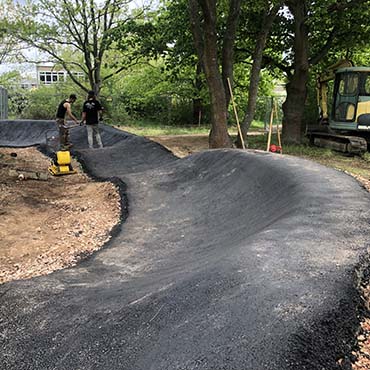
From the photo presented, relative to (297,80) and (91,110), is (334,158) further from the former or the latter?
(91,110)

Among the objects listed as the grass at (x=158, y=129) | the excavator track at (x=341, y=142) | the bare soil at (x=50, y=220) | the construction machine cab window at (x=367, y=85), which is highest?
the construction machine cab window at (x=367, y=85)

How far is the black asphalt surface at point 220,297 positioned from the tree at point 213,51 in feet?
17.4

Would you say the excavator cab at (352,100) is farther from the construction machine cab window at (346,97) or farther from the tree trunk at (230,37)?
the tree trunk at (230,37)

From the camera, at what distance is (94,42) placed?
22.6m

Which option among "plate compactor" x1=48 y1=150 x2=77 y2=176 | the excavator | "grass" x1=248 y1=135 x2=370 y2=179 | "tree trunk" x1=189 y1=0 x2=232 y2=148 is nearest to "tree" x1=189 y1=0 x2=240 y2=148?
"tree trunk" x1=189 y1=0 x2=232 y2=148

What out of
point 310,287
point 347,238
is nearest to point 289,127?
point 347,238

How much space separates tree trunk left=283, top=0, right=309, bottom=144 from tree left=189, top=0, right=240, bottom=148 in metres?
3.02

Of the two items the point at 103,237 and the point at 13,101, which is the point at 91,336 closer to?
the point at 103,237

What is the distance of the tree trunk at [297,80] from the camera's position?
1276 cm

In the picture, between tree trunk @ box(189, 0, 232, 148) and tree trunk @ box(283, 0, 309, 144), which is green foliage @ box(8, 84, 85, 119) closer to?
tree trunk @ box(283, 0, 309, 144)

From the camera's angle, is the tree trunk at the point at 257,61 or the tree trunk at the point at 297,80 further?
the tree trunk at the point at 297,80

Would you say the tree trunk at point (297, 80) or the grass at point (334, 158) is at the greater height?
the tree trunk at point (297, 80)

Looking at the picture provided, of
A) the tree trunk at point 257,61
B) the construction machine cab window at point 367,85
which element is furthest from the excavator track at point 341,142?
the tree trunk at point 257,61

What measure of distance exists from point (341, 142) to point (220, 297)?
36.1 feet
